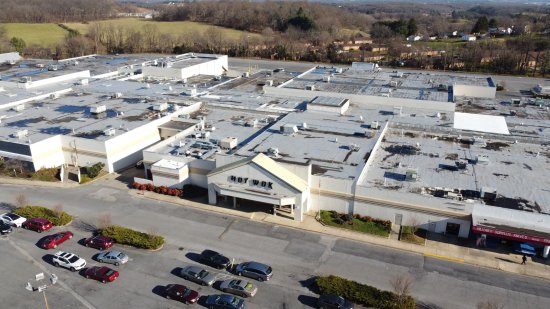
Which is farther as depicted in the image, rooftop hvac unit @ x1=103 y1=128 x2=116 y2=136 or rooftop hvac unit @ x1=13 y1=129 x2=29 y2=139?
rooftop hvac unit @ x1=103 y1=128 x2=116 y2=136

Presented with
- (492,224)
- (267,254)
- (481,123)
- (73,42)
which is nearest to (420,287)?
(492,224)

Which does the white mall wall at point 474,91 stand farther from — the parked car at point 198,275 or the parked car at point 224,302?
the parked car at point 224,302

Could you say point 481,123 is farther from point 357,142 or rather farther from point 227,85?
point 227,85

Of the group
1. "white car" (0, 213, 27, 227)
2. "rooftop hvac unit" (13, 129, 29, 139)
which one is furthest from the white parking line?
"rooftop hvac unit" (13, 129, 29, 139)

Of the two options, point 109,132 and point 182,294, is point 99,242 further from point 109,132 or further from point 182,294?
point 109,132

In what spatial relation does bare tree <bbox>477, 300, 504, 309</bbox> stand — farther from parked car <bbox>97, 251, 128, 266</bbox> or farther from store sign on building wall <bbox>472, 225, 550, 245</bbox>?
parked car <bbox>97, 251, 128, 266</bbox>

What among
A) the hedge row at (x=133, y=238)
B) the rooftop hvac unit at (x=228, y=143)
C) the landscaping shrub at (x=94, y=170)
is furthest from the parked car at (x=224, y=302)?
the landscaping shrub at (x=94, y=170)
